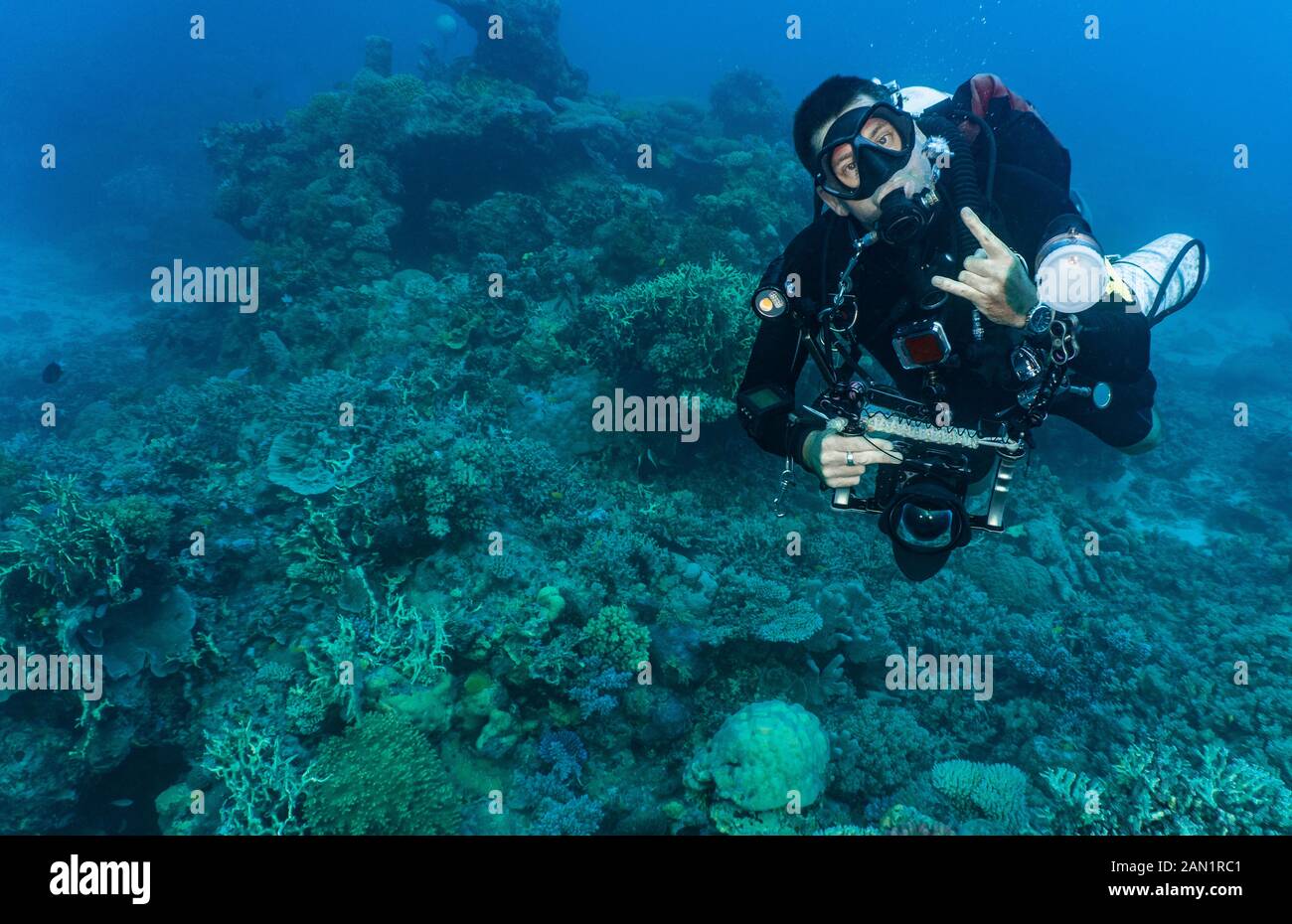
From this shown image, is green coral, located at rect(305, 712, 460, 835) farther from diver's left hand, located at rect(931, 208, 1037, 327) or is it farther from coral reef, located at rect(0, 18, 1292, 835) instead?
diver's left hand, located at rect(931, 208, 1037, 327)

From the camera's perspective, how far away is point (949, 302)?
108 inches

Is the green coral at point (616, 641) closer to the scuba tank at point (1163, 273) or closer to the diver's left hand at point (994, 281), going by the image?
the diver's left hand at point (994, 281)

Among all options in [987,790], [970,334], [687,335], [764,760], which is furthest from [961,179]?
[687,335]

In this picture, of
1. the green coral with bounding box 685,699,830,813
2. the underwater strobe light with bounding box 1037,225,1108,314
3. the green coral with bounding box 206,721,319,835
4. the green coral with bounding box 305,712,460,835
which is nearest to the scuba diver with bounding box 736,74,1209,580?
the underwater strobe light with bounding box 1037,225,1108,314

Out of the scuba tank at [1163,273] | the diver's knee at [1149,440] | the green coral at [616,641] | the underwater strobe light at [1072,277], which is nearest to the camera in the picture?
the underwater strobe light at [1072,277]

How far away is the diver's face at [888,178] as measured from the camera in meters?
2.68

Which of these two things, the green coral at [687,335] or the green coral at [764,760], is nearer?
the green coral at [764,760]

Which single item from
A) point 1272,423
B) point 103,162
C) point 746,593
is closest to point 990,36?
point 1272,423

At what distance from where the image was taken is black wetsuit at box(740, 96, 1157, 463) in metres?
2.61

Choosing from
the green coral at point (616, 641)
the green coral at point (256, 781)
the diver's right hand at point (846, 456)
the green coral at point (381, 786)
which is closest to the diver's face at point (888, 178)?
the diver's right hand at point (846, 456)

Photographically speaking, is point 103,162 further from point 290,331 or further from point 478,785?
point 478,785

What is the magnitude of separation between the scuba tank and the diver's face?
0.98 metres

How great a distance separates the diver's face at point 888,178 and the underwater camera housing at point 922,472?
2.88 ft

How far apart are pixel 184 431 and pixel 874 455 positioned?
10.5 metres
